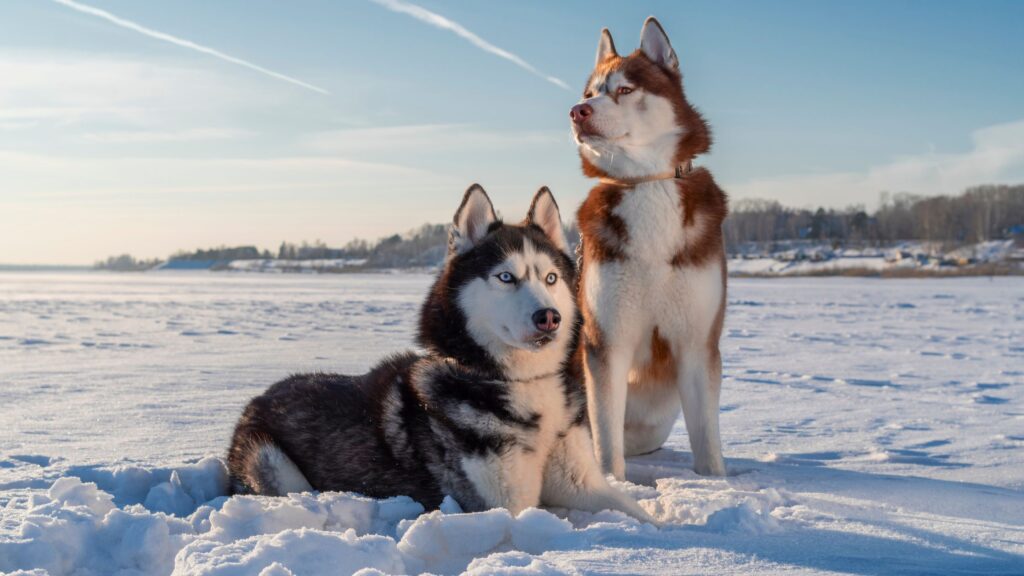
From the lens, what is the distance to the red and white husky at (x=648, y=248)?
3.95m

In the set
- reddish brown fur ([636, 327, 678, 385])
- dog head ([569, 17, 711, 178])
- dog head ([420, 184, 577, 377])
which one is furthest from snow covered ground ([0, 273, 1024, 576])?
dog head ([569, 17, 711, 178])

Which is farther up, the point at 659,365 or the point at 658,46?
the point at 658,46

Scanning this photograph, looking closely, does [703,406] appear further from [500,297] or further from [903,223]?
[903,223]

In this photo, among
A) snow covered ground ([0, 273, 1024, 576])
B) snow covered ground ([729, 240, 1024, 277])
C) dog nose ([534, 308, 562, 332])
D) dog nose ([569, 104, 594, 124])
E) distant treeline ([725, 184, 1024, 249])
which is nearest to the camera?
snow covered ground ([0, 273, 1024, 576])

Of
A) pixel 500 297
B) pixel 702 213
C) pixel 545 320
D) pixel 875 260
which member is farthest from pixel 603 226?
pixel 875 260

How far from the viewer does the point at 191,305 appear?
22.2 m

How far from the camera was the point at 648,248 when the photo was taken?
3.95 m

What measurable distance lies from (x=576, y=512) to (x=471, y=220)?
1386mm

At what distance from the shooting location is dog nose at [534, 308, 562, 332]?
10.2 ft

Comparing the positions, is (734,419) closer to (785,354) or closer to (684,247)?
(684,247)

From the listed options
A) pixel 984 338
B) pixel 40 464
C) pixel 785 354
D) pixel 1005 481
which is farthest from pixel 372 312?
pixel 1005 481

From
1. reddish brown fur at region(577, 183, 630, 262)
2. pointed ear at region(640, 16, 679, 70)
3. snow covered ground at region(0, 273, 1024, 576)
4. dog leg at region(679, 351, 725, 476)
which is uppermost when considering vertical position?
pointed ear at region(640, 16, 679, 70)

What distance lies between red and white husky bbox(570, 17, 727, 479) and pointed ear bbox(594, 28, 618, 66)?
0.22 m

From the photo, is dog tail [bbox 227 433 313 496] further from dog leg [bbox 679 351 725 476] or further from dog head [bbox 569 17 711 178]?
dog head [bbox 569 17 711 178]
